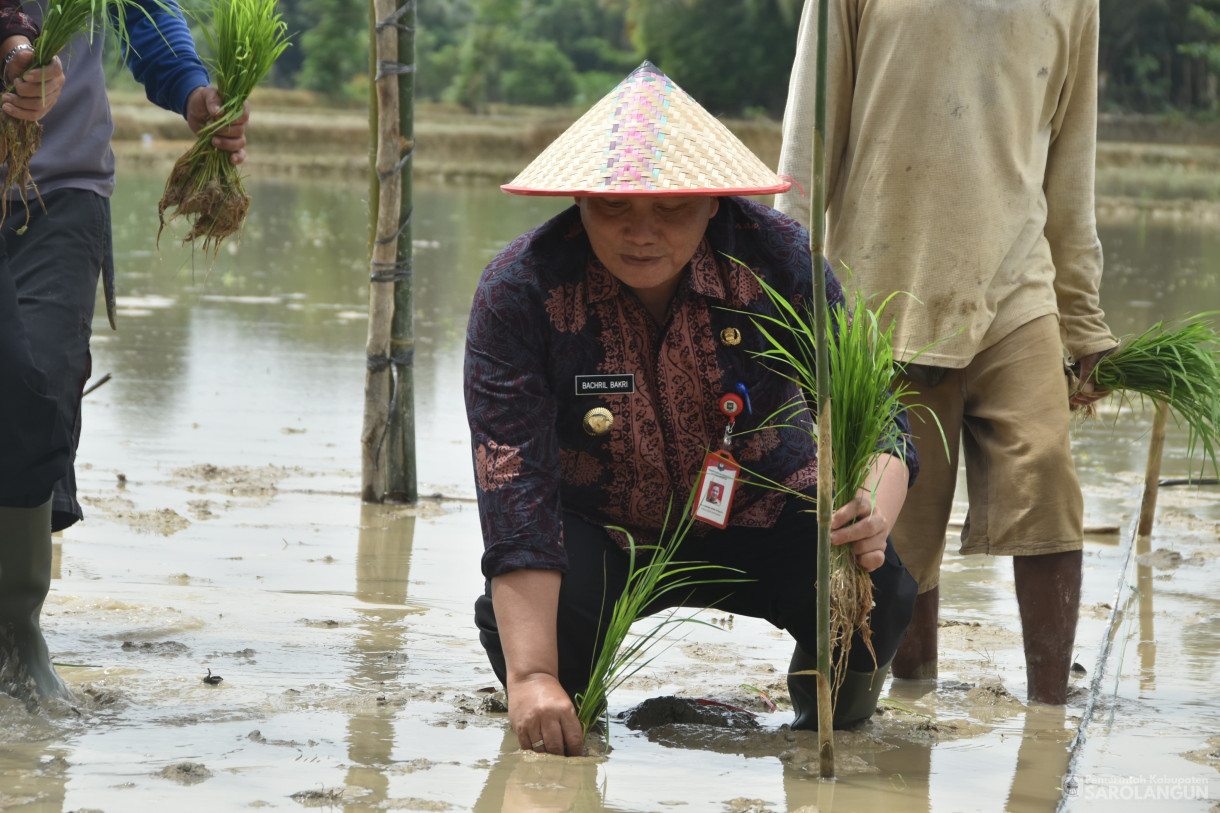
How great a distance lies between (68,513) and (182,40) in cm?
112

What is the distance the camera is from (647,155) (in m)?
2.88

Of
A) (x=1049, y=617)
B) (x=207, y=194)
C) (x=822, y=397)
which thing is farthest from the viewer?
(x=207, y=194)

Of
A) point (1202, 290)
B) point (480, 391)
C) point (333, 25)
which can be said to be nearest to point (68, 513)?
point (480, 391)

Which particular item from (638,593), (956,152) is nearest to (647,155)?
(638,593)

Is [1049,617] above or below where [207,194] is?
below

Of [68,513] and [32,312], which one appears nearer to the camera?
[32,312]

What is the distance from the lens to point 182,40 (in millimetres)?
3582

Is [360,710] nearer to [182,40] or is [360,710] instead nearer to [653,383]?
[653,383]

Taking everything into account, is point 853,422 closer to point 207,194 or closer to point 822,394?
point 822,394

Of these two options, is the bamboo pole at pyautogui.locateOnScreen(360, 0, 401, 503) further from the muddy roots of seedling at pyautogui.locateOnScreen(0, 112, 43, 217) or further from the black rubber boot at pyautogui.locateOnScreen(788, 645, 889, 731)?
the black rubber boot at pyautogui.locateOnScreen(788, 645, 889, 731)

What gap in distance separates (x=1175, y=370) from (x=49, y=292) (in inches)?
99.9

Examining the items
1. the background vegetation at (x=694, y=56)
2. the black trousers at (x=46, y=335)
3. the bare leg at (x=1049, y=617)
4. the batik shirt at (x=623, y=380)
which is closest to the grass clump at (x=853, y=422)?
the batik shirt at (x=623, y=380)

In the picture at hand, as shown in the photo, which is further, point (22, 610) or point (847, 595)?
point (22, 610)

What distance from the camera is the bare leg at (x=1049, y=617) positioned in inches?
137
